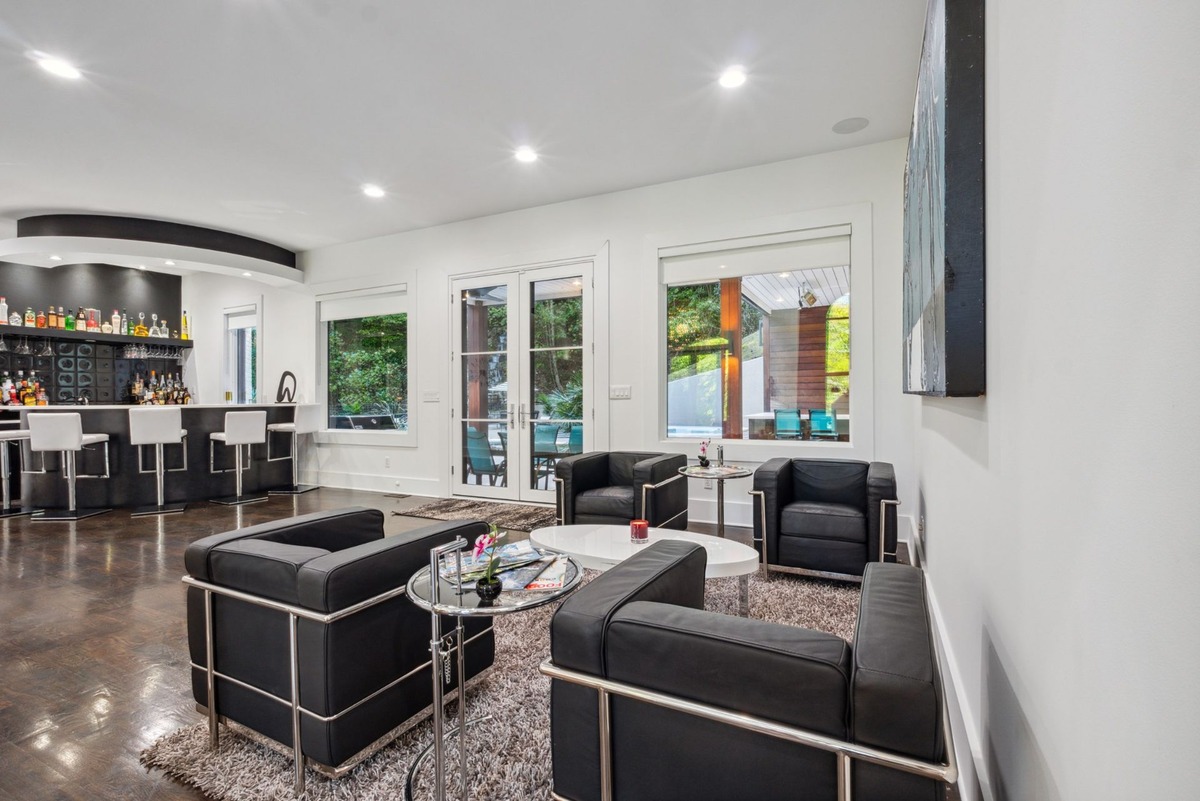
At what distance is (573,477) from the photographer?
416cm

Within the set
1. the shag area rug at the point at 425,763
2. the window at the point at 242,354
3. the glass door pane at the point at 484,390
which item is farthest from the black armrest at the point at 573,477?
the window at the point at 242,354

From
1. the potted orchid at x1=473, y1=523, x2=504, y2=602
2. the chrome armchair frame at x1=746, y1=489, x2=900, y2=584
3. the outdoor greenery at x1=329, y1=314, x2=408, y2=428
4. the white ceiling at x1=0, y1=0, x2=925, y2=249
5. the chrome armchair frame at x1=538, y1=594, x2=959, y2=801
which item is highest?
the white ceiling at x1=0, y1=0, x2=925, y2=249

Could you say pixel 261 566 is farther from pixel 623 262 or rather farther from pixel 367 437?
pixel 367 437

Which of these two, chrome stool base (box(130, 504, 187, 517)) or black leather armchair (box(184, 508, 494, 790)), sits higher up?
black leather armchair (box(184, 508, 494, 790))

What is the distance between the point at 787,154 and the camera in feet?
15.8

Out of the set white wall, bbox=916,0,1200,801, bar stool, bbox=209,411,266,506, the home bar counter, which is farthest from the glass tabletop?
the home bar counter

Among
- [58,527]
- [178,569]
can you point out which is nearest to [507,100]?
[178,569]

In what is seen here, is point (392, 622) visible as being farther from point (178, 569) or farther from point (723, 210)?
point (723, 210)

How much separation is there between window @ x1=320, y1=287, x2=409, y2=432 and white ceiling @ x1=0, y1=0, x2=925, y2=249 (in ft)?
5.69

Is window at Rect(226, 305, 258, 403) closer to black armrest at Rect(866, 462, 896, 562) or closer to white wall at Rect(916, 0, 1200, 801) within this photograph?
black armrest at Rect(866, 462, 896, 562)

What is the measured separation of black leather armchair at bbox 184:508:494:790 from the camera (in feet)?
5.41

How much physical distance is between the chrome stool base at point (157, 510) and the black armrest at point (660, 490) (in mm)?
5205

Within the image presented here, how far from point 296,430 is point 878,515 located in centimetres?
678

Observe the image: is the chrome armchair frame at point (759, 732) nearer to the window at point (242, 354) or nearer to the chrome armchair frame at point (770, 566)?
the chrome armchair frame at point (770, 566)
